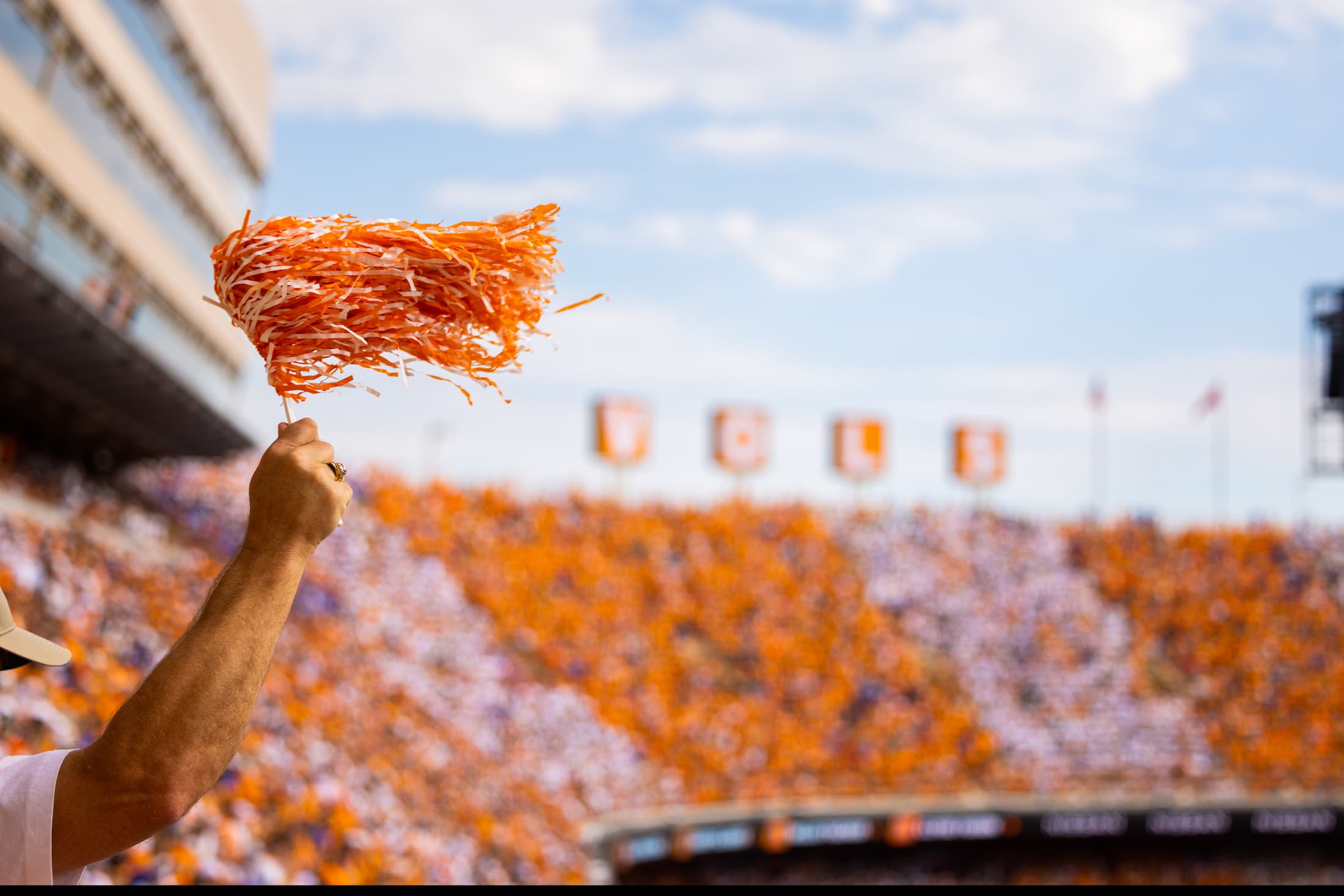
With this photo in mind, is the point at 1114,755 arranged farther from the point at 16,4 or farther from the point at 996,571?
the point at 16,4

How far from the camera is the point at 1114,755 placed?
23906 mm

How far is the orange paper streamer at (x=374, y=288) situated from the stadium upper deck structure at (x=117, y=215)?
849 cm

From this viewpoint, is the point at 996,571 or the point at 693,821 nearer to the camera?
the point at 693,821

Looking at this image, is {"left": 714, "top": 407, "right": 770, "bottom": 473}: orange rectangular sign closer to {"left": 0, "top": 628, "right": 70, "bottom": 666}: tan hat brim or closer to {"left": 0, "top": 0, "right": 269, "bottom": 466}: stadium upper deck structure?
{"left": 0, "top": 0, "right": 269, "bottom": 466}: stadium upper deck structure

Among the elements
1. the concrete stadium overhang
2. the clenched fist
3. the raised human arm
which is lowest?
the raised human arm

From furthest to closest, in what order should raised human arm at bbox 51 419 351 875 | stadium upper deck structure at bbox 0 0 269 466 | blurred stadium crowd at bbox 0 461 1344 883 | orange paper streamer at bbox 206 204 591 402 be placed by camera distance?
stadium upper deck structure at bbox 0 0 269 466, blurred stadium crowd at bbox 0 461 1344 883, orange paper streamer at bbox 206 204 591 402, raised human arm at bbox 51 419 351 875

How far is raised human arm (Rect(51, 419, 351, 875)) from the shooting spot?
4.84ft

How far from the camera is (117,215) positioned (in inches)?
711

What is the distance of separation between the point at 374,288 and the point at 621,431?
3151 centimetres

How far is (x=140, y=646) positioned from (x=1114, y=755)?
63.5 feet

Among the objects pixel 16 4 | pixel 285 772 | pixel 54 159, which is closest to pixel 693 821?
pixel 285 772

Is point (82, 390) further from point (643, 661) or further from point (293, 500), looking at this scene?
point (293, 500)

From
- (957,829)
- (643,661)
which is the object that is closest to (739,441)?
(643,661)

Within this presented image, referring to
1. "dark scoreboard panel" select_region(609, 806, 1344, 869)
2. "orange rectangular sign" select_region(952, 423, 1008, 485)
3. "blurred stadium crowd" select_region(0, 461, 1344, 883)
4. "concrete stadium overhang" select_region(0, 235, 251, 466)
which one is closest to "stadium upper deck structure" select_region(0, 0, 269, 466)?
"concrete stadium overhang" select_region(0, 235, 251, 466)
